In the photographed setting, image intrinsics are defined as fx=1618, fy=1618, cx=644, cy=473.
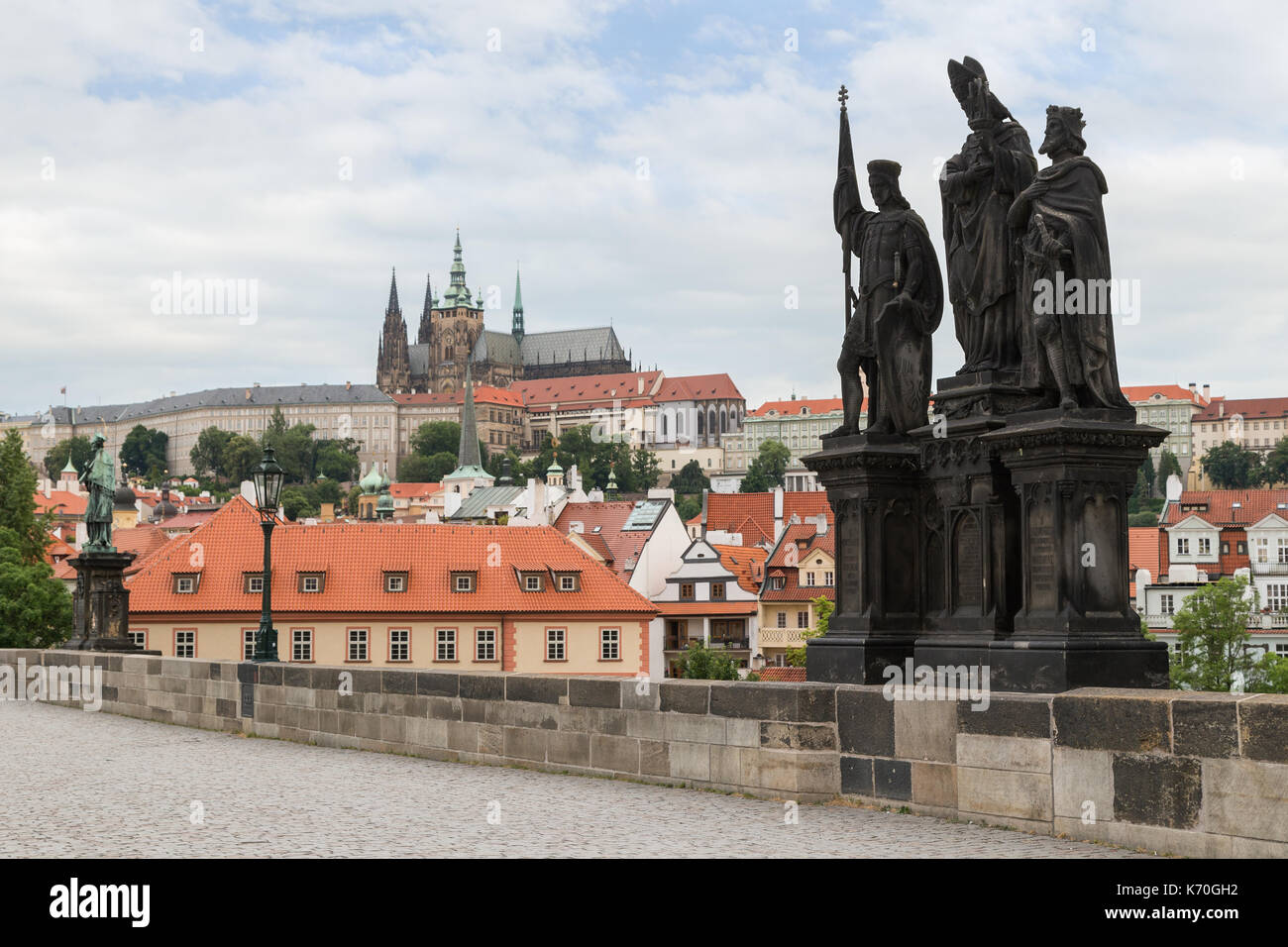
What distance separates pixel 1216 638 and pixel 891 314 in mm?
43383

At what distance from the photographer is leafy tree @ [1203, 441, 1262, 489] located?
172875 mm

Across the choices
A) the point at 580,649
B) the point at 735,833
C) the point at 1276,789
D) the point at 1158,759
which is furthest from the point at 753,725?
the point at 580,649

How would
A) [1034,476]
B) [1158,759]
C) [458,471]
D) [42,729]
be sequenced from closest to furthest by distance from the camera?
[1158,759], [1034,476], [42,729], [458,471]

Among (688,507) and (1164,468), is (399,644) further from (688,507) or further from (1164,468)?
(1164,468)

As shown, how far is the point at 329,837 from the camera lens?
313 inches

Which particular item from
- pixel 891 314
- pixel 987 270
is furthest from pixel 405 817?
pixel 987 270

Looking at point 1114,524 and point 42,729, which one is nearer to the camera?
point 1114,524

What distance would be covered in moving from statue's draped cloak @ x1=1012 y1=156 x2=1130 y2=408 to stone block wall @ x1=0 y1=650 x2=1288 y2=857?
6.20 feet

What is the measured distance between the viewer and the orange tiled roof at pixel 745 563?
6994 centimetres

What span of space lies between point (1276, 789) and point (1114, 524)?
2.17 meters

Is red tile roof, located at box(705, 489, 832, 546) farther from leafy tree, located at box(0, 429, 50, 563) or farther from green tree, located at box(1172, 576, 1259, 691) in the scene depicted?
leafy tree, located at box(0, 429, 50, 563)

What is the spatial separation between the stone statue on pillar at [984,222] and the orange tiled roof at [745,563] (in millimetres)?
59775
